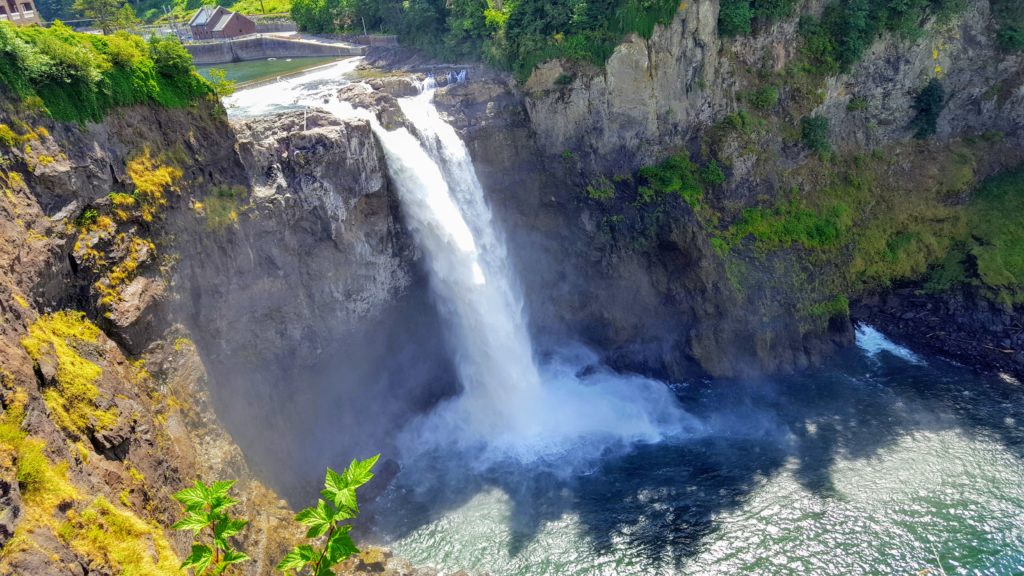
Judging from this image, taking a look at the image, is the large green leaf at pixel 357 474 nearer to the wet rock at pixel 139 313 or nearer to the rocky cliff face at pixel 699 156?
the wet rock at pixel 139 313

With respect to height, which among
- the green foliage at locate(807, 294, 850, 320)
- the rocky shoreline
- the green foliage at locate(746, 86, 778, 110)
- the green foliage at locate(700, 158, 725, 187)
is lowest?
the rocky shoreline

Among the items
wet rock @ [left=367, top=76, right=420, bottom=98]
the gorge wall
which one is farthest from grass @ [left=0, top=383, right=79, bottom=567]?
wet rock @ [left=367, top=76, right=420, bottom=98]

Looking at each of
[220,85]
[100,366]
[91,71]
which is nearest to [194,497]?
[100,366]

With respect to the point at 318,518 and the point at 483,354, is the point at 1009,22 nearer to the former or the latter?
the point at 483,354

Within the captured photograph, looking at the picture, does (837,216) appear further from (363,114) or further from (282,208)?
(282,208)

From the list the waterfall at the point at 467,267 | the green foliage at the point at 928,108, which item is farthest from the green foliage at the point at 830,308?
the waterfall at the point at 467,267

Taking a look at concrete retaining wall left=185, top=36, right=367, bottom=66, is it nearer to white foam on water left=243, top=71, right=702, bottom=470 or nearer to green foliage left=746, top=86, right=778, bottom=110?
white foam on water left=243, top=71, right=702, bottom=470

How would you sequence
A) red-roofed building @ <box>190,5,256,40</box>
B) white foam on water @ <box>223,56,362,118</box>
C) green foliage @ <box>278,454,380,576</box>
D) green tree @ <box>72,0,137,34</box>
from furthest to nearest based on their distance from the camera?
red-roofed building @ <box>190,5,256,40</box>, green tree @ <box>72,0,137,34</box>, white foam on water @ <box>223,56,362,118</box>, green foliage @ <box>278,454,380,576</box>
